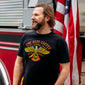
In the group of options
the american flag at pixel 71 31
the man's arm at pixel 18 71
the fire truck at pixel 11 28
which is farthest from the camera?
the fire truck at pixel 11 28

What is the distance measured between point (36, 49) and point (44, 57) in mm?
107

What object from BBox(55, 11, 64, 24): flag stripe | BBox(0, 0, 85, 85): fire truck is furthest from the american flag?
BBox(0, 0, 85, 85): fire truck

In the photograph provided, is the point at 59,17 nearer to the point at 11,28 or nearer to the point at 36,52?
the point at 11,28

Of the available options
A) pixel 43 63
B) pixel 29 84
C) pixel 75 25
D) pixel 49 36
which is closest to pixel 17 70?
pixel 29 84

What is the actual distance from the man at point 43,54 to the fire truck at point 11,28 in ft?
3.43

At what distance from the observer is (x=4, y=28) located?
9.59ft

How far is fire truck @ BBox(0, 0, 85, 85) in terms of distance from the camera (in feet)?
8.98

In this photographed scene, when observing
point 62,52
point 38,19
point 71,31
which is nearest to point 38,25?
point 38,19

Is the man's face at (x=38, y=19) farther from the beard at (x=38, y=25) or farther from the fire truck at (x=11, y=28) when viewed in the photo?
the fire truck at (x=11, y=28)

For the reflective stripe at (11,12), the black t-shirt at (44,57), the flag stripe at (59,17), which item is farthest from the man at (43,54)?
the reflective stripe at (11,12)

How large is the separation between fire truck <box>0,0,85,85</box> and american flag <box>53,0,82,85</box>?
17cm

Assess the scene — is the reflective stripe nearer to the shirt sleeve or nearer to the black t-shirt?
the black t-shirt

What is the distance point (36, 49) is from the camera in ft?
5.41

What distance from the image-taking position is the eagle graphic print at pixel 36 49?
1.62 meters
